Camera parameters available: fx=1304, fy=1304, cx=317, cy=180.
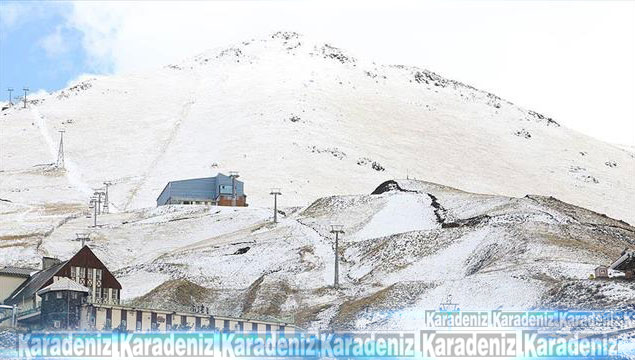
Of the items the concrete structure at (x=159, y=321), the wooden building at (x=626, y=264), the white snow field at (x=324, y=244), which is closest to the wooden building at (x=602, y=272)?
the wooden building at (x=626, y=264)

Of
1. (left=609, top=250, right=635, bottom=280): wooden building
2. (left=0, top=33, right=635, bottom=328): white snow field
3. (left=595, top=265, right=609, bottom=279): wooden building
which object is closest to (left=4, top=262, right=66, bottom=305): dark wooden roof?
(left=0, top=33, right=635, bottom=328): white snow field

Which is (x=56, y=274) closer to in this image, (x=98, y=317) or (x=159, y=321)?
(x=159, y=321)

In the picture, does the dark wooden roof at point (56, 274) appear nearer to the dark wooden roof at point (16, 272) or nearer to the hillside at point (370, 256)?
the dark wooden roof at point (16, 272)

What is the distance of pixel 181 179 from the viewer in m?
174

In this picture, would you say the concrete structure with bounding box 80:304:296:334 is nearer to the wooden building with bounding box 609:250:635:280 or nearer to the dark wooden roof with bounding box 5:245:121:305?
the dark wooden roof with bounding box 5:245:121:305

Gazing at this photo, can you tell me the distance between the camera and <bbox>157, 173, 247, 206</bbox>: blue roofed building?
6073 inches

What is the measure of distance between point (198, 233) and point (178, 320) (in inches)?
1947

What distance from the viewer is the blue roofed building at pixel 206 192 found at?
154250mm

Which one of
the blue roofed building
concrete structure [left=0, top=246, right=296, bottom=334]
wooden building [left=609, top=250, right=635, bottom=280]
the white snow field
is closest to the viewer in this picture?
concrete structure [left=0, top=246, right=296, bottom=334]

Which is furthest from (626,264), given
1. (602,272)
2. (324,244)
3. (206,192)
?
(206,192)

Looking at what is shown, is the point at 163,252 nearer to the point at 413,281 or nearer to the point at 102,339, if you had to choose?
the point at 413,281

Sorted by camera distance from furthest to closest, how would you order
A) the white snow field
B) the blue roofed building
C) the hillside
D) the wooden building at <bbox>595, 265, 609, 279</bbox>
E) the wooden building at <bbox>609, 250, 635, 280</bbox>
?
the blue roofed building → the white snow field → the hillside → the wooden building at <bbox>609, 250, 635, 280</bbox> → the wooden building at <bbox>595, 265, 609, 279</bbox>

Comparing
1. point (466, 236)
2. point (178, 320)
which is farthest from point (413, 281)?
point (178, 320)

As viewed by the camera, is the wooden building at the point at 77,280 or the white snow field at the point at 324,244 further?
the wooden building at the point at 77,280
